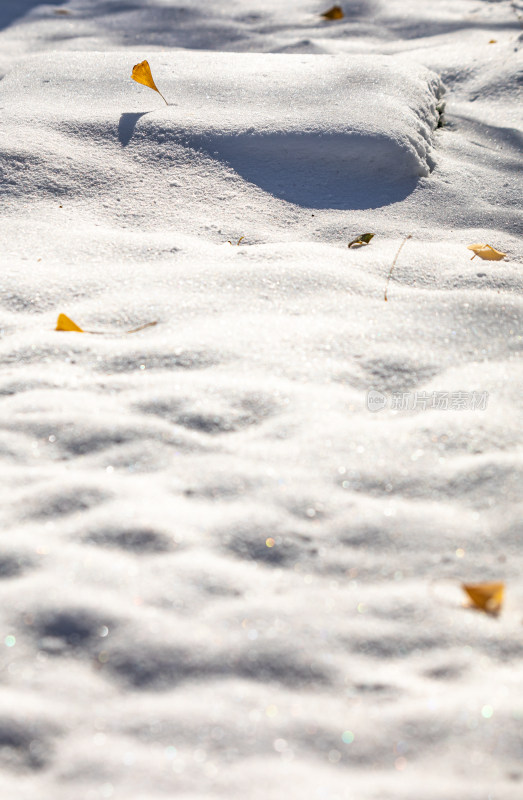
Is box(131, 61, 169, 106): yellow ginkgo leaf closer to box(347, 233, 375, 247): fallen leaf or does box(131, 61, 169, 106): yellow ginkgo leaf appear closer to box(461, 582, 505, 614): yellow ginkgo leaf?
box(347, 233, 375, 247): fallen leaf

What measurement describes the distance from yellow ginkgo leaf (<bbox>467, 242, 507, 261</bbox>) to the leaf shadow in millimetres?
920

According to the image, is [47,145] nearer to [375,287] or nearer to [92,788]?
[375,287]

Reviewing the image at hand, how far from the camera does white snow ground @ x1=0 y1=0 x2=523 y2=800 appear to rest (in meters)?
0.69

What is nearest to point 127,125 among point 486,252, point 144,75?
point 144,75

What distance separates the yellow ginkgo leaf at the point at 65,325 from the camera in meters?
1.23

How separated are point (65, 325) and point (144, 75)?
1.10 meters

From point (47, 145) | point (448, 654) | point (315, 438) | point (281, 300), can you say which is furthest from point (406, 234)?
point (448, 654)

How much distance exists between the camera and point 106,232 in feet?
5.07

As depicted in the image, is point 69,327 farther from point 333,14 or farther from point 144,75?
point 333,14

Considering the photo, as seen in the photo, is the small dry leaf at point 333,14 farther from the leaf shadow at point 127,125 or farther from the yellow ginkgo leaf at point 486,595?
the yellow ginkgo leaf at point 486,595

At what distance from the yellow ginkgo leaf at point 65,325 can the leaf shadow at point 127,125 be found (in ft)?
2.54

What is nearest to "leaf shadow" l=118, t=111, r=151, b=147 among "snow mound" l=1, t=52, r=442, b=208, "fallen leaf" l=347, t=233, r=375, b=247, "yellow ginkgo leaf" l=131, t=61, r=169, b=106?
"snow mound" l=1, t=52, r=442, b=208

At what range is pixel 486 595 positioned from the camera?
0.82 meters

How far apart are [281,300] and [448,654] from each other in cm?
74
